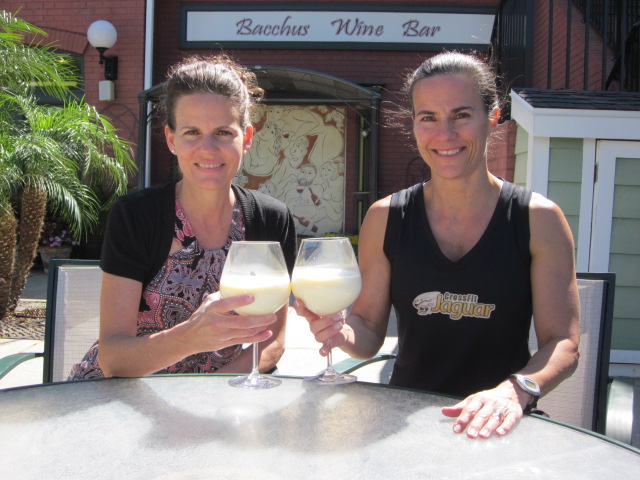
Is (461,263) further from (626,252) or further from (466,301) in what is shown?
(626,252)

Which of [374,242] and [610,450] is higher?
[374,242]

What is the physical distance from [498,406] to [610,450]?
22 centimetres

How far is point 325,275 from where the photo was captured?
4.69 feet

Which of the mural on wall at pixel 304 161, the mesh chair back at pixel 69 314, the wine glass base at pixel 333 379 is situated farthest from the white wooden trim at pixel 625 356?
the mural on wall at pixel 304 161

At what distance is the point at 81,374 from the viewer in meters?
1.89

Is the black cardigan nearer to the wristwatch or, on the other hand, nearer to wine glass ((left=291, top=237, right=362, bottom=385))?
wine glass ((left=291, top=237, right=362, bottom=385))

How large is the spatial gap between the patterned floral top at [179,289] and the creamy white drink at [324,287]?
0.48 metres

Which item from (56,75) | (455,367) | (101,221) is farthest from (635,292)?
(101,221)

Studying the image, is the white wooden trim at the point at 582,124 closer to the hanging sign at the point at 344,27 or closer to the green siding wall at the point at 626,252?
the green siding wall at the point at 626,252

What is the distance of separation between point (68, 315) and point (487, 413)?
1.62 metres

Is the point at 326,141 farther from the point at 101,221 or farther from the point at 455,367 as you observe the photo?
the point at 455,367

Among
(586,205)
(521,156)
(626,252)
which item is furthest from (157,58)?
(626,252)

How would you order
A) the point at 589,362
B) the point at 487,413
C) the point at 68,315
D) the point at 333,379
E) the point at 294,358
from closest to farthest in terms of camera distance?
the point at 487,413 → the point at 333,379 → the point at 589,362 → the point at 68,315 → the point at 294,358

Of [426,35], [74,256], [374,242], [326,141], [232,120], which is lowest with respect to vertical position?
[74,256]
